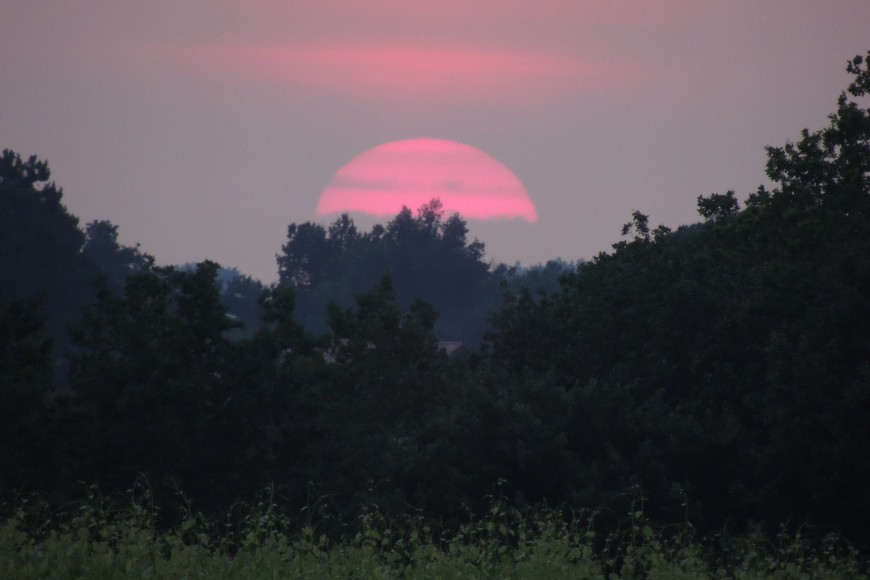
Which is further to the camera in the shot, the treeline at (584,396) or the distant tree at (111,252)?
the distant tree at (111,252)

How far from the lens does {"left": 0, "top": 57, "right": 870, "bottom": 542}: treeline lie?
24.3m

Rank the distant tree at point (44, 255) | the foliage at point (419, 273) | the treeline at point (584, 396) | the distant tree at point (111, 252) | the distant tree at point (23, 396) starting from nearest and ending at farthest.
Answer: the treeline at point (584, 396), the distant tree at point (23, 396), the distant tree at point (44, 255), the distant tree at point (111, 252), the foliage at point (419, 273)

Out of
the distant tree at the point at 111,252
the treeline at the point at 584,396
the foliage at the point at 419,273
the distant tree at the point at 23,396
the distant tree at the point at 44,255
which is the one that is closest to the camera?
the treeline at the point at 584,396

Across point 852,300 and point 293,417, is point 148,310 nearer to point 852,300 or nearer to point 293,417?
point 293,417

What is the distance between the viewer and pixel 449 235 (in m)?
158

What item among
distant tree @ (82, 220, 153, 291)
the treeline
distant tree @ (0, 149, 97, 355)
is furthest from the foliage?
the treeline

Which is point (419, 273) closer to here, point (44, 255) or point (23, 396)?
point (44, 255)

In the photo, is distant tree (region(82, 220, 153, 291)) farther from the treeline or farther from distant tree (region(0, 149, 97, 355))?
the treeline

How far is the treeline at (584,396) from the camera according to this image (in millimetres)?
24344

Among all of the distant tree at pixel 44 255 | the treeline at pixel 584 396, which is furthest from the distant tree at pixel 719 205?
the distant tree at pixel 44 255

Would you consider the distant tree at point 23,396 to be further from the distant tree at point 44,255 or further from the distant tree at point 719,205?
the distant tree at point 44,255

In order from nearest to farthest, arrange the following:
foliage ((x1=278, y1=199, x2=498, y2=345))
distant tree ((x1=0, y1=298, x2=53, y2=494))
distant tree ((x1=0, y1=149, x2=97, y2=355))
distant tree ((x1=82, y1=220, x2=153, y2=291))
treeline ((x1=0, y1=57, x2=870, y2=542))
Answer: treeline ((x1=0, y1=57, x2=870, y2=542)) < distant tree ((x1=0, y1=298, x2=53, y2=494)) < distant tree ((x1=0, y1=149, x2=97, y2=355)) < distant tree ((x1=82, y1=220, x2=153, y2=291)) < foliage ((x1=278, y1=199, x2=498, y2=345))

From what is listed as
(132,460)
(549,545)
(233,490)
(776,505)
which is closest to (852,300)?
(776,505)

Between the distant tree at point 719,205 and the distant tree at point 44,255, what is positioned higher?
the distant tree at point 44,255
